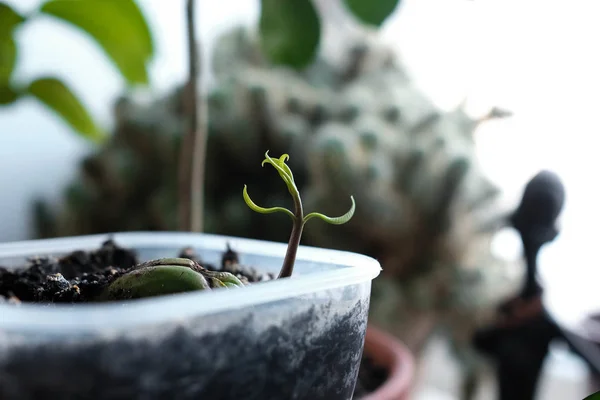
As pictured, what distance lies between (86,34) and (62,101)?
0.10 m

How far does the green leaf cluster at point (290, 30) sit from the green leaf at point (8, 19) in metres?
0.34

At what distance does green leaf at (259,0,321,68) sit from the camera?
500mm

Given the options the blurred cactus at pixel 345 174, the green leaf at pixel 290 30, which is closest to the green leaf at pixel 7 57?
the blurred cactus at pixel 345 174

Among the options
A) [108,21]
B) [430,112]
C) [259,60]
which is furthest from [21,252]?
[259,60]

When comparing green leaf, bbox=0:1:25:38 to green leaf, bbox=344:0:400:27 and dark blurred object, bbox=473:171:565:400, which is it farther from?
dark blurred object, bbox=473:171:565:400

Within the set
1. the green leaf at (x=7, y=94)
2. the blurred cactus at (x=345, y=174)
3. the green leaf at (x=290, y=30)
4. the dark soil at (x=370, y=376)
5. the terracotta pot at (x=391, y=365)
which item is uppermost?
the green leaf at (x=290, y=30)

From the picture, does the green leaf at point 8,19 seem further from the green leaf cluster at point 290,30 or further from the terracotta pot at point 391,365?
the terracotta pot at point 391,365

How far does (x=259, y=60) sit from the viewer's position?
41.1 inches

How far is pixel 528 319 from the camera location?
20.4 inches

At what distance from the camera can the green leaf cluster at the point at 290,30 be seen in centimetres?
50

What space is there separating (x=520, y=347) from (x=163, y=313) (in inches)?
18.2

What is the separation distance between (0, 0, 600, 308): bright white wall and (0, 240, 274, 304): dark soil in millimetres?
320

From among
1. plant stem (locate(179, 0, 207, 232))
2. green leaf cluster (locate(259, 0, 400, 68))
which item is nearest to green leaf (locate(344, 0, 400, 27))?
green leaf cluster (locate(259, 0, 400, 68))

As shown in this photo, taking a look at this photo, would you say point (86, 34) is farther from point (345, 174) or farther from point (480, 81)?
point (480, 81)
